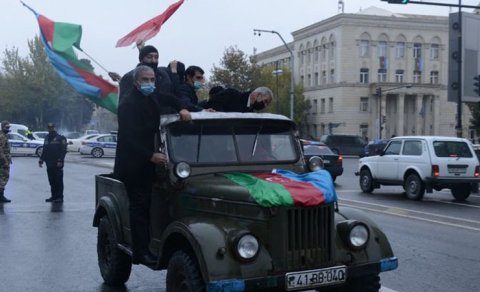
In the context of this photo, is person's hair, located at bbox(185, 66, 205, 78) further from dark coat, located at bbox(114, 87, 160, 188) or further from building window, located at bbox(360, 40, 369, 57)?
building window, located at bbox(360, 40, 369, 57)

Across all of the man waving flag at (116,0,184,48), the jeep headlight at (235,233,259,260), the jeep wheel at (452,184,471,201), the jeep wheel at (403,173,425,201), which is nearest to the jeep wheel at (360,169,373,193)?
the jeep wheel at (403,173,425,201)

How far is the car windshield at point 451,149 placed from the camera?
17547mm

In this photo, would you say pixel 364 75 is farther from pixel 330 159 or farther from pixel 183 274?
pixel 183 274

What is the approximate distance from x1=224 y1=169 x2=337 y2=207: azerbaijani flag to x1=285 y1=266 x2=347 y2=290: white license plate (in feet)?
1.84

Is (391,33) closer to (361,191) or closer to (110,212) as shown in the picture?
(361,191)

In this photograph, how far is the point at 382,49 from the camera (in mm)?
78688

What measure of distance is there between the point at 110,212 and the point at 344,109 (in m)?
71.8

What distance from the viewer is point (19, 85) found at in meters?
68.3

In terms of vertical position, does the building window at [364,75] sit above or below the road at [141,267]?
above

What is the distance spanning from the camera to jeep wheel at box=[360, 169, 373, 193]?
64.4 ft

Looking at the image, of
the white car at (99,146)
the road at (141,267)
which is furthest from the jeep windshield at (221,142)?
the white car at (99,146)

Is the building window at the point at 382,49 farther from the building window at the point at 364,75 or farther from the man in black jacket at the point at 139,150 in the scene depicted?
the man in black jacket at the point at 139,150

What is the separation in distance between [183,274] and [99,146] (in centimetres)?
3732

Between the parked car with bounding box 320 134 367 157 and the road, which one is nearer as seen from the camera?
the road
